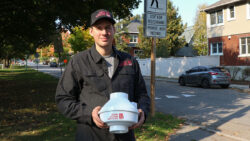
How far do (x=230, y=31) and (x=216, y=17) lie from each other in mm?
2638

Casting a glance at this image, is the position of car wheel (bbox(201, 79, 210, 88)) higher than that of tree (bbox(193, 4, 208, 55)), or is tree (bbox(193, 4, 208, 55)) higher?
tree (bbox(193, 4, 208, 55))

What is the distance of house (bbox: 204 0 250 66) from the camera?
22.5m

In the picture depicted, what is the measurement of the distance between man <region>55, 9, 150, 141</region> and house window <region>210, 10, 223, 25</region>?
25.7m

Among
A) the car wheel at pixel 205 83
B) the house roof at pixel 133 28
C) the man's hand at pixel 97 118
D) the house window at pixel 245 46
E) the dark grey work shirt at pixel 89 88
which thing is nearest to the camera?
the man's hand at pixel 97 118

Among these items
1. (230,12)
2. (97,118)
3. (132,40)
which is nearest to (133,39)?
(132,40)

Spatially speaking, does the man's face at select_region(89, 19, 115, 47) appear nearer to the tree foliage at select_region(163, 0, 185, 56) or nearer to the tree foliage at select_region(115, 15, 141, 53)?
the tree foliage at select_region(163, 0, 185, 56)

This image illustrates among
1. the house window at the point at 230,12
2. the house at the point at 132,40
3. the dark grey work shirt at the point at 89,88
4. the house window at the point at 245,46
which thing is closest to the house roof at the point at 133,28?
the house at the point at 132,40

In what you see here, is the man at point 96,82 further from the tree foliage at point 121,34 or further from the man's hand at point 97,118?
the tree foliage at point 121,34

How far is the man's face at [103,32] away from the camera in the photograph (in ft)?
6.86

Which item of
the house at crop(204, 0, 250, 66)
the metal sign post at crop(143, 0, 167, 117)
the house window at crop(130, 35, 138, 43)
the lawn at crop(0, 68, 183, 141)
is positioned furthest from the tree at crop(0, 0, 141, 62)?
the house window at crop(130, 35, 138, 43)

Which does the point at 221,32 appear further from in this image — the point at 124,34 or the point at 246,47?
the point at 124,34

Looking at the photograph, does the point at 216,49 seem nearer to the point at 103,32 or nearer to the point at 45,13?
the point at 45,13

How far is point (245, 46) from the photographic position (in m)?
22.7

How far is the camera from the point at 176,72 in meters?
27.9
